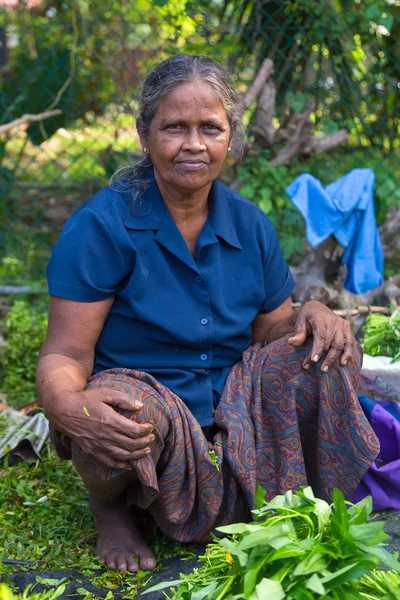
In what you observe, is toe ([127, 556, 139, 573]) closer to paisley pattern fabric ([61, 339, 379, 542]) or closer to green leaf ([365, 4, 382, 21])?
paisley pattern fabric ([61, 339, 379, 542])

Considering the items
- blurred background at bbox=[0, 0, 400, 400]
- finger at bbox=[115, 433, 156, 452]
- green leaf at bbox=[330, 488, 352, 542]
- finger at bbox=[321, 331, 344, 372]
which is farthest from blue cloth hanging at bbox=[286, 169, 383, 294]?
green leaf at bbox=[330, 488, 352, 542]

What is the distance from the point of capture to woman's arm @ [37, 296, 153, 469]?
2229mm

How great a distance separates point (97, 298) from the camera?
251cm

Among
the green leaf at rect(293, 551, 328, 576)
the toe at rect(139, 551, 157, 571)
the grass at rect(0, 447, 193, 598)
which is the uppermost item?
the green leaf at rect(293, 551, 328, 576)

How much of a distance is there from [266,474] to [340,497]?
961 mm

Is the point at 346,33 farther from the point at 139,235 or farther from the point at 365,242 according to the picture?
the point at 139,235

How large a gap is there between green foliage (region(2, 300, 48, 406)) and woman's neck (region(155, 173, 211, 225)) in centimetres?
148

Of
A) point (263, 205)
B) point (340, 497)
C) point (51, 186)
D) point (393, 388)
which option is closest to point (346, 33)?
point (263, 205)

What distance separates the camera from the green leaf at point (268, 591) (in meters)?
1.54

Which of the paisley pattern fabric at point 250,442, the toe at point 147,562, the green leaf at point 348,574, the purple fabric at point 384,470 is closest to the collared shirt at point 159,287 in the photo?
the paisley pattern fabric at point 250,442

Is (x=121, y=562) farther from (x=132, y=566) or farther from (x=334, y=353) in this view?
(x=334, y=353)

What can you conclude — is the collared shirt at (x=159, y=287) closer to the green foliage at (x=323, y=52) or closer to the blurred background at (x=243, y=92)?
the blurred background at (x=243, y=92)

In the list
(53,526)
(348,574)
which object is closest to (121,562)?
(53,526)

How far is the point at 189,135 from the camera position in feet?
8.27
